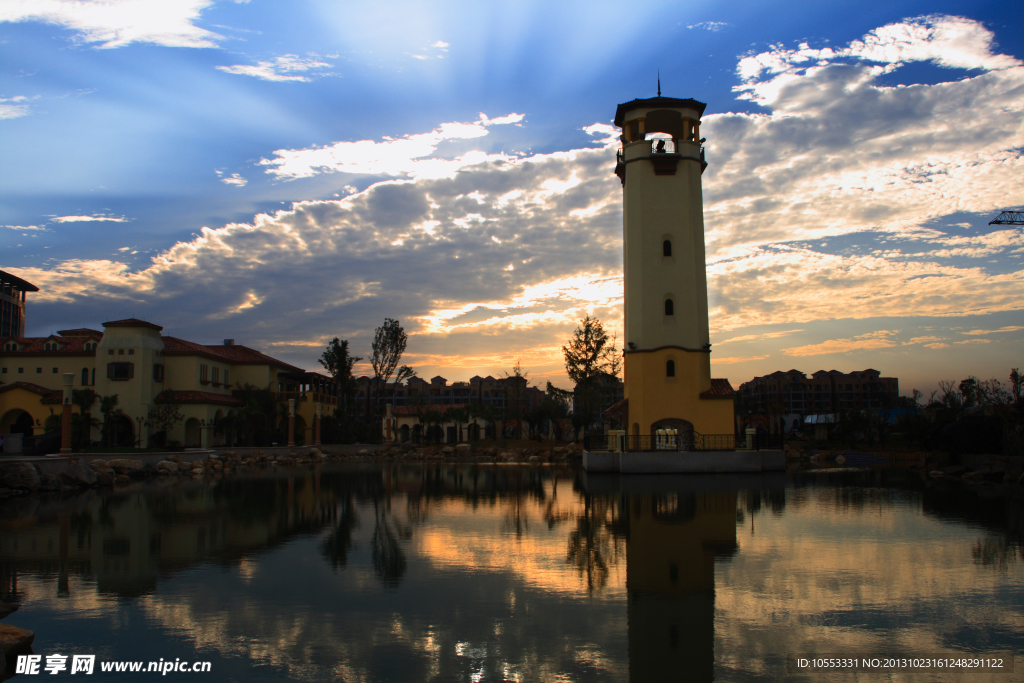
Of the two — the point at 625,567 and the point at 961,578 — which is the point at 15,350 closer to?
the point at 625,567

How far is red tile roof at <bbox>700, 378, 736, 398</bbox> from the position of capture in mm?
27458

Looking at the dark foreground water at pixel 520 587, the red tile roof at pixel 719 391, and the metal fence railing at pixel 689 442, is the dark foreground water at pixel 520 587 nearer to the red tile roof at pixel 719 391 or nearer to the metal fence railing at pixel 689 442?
the metal fence railing at pixel 689 442

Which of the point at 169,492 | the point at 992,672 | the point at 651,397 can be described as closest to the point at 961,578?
the point at 992,672

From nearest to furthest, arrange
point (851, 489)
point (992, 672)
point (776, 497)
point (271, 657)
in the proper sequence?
point (992, 672), point (271, 657), point (776, 497), point (851, 489)

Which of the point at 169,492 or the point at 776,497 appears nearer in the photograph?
the point at 776,497

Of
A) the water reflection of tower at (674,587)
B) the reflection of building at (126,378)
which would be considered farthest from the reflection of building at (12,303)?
the water reflection of tower at (674,587)

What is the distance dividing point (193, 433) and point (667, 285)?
3068cm

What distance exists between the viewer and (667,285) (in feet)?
92.8

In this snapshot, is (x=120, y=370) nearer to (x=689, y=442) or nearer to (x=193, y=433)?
(x=193, y=433)

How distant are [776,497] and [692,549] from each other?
852cm

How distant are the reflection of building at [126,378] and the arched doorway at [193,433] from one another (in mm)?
57

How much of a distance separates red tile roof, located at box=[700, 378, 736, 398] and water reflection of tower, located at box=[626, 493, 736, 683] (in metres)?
12.9

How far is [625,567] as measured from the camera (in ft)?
30.3

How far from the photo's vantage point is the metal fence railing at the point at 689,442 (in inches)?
1052
